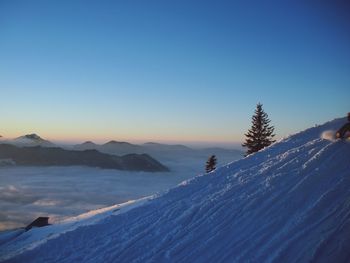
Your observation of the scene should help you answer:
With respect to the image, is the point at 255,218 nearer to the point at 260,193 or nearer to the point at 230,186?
the point at 260,193

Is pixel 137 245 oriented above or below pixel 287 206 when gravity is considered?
below

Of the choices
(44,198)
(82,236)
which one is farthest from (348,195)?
(44,198)

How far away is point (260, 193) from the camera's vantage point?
42.4 ft

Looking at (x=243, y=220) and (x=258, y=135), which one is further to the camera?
(x=258, y=135)

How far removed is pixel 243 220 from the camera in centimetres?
1164

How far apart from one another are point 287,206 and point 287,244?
216cm

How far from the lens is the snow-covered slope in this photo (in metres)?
9.67

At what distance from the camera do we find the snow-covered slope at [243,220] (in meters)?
9.67

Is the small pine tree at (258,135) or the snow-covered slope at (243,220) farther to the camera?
the small pine tree at (258,135)

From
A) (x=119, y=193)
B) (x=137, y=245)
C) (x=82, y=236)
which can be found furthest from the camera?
(x=119, y=193)

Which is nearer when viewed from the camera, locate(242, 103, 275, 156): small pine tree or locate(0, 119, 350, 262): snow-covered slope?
locate(0, 119, 350, 262): snow-covered slope

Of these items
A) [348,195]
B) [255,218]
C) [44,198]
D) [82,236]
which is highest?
[348,195]

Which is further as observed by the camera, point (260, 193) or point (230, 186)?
point (230, 186)

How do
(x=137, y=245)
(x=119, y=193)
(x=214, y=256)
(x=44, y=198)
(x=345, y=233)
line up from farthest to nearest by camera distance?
(x=119, y=193), (x=44, y=198), (x=137, y=245), (x=214, y=256), (x=345, y=233)
